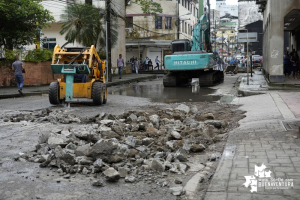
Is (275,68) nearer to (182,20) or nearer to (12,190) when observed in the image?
(12,190)

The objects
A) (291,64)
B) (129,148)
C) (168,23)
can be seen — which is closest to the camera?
(129,148)

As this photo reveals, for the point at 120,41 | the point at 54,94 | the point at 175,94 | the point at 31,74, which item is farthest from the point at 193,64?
the point at 120,41

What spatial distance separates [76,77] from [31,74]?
32.7 feet

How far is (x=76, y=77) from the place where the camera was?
46.2ft

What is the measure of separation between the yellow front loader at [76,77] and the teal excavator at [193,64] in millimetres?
9025

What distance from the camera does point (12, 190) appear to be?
4617 mm

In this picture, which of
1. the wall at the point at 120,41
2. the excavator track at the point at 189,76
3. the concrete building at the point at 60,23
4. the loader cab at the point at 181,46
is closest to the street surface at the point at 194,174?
the excavator track at the point at 189,76

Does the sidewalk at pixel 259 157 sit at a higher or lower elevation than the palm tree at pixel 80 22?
lower

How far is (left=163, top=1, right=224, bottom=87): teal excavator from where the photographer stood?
2250cm

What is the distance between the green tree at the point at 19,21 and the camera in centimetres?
2238

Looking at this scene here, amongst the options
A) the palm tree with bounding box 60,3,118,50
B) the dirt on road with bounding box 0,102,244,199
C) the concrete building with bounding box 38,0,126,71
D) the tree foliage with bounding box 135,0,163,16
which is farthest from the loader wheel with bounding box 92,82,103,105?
the tree foliage with bounding box 135,0,163,16

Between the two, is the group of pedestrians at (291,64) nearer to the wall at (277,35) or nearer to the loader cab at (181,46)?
the wall at (277,35)

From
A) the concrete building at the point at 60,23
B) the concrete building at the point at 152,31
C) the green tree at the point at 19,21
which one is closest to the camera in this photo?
the green tree at the point at 19,21

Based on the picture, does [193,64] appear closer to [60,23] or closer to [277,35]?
[277,35]
